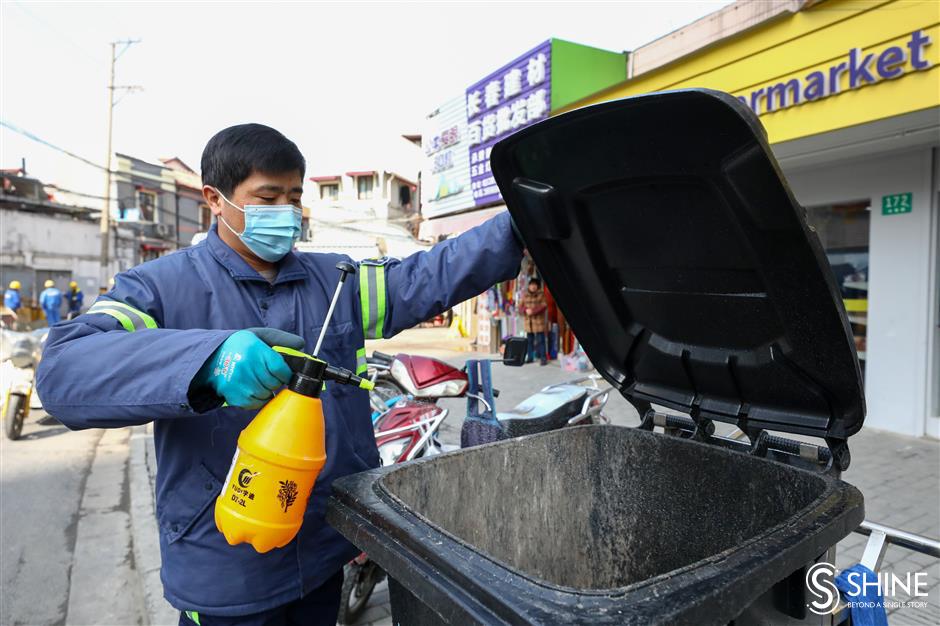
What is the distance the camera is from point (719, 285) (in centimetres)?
153

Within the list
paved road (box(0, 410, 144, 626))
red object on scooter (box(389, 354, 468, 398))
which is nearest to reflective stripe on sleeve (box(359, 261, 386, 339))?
red object on scooter (box(389, 354, 468, 398))

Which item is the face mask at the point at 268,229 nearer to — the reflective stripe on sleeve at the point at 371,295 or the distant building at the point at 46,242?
the reflective stripe on sleeve at the point at 371,295

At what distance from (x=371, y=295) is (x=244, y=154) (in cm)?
54

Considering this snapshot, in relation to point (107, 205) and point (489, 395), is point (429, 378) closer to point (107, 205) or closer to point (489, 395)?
point (489, 395)

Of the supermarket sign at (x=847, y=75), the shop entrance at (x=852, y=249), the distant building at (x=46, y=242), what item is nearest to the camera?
the supermarket sign at (x=847, y=75)

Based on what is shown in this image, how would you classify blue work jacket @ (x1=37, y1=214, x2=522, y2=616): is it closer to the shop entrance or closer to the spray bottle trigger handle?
the spray bottle trigger handle

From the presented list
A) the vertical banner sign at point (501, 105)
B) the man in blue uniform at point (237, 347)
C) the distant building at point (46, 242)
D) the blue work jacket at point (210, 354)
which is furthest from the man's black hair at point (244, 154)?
the distant building at point (46, 242)

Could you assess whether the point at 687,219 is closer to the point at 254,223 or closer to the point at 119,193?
the point at 254,223

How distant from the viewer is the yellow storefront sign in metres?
3.92

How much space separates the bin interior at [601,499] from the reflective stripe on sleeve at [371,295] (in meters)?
0.50

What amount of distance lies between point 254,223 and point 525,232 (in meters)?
0.80

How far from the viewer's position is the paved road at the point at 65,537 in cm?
312

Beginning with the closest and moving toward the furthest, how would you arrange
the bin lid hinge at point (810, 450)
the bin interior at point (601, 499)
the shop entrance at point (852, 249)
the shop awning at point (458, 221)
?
the bin lid hinge at point (810, 450) < the bin interior at point (601, 499) < the shop entrance at point (852, 249) < the shop awning at point (458, 221)

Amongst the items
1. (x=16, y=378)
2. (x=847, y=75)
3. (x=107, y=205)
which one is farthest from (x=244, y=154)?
(x=107, y=205)
